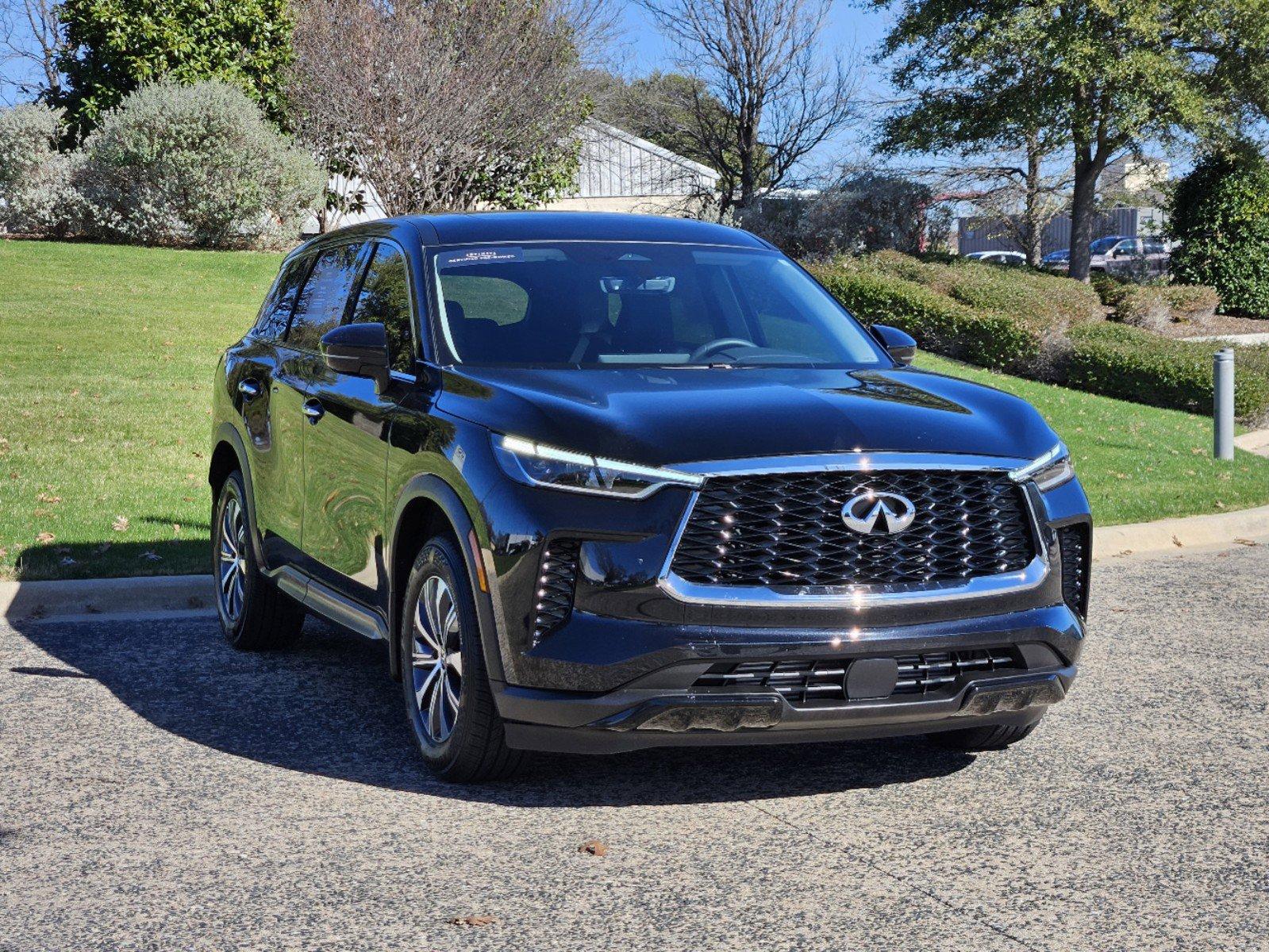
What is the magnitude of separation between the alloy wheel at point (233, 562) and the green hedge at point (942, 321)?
14.4 meters

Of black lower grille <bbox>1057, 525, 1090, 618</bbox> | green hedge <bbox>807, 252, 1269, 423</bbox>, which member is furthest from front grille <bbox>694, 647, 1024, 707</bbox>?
green hedge <bbox>807, 252, 1269, 423</bbox>

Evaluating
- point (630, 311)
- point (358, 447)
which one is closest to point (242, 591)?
point (358, 447)

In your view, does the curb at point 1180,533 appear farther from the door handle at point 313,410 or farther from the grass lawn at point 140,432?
the door handle at point 313,410

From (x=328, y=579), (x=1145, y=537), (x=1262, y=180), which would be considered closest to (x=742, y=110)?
(x=1262, y=180)

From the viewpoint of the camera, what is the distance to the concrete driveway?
4.05 metres

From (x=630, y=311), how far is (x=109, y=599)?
12.8 ft

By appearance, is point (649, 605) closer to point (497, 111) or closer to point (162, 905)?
point (162, 905)

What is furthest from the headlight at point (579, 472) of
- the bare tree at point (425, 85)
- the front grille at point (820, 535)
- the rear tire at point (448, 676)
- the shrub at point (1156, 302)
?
the bare tree at point (425, 85)

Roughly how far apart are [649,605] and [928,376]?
6.12 feet

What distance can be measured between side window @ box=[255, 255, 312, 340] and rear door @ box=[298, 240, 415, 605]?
0.93m

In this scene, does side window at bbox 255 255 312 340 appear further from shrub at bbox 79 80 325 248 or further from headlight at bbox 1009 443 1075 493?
shrub at bbox 79 80 325 248

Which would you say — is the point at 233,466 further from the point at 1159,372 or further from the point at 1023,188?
the point at 1023,188

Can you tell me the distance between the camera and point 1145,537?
10.6 meters

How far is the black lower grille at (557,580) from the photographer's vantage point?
4.62m
